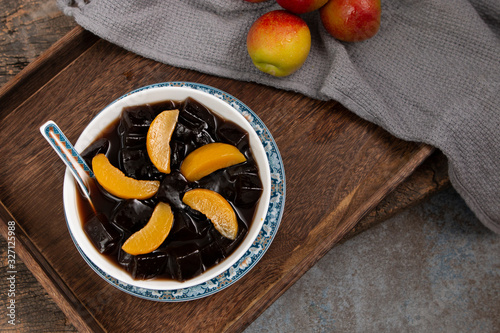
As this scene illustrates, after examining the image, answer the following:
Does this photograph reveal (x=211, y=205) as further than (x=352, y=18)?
No

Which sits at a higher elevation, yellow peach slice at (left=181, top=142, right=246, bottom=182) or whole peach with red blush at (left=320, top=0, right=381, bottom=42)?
whole peach with red blush at (left=320, top=0, right=381, bottom=42)

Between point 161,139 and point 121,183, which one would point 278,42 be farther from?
point 121,183

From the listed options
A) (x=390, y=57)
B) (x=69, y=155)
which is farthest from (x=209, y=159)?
(x=390, y=57)

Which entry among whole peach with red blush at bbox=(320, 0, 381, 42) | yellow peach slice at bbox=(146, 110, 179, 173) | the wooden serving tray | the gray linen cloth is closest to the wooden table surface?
the gray linen cloth

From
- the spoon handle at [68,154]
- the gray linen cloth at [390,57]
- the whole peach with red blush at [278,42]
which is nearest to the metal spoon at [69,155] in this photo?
the spoon handle at [68,154]

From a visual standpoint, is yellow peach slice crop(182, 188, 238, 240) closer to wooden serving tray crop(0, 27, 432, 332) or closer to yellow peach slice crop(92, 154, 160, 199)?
yellow peach slice crop(92, 154, 160, 199)

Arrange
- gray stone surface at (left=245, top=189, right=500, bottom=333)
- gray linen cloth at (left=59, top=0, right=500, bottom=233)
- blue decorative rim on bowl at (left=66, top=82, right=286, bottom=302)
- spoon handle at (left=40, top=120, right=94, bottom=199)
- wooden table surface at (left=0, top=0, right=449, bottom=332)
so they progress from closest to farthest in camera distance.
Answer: spoon handle at (left=40, top=120, right=94, bottom=199), blue decorative rim on bowl at (left=66, top=82, right=286, bottom=302), gray linen cloth at (left=59, top=0, right=500, bottom=233), wooden table surface at (left=0, top=0, right=449, bottom=332), gray stone surface at (left=245, top=189, right=500, bottom=333)

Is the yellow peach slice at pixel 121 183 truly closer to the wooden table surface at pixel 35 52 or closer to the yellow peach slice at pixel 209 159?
the yellow peach slice at pixel 209 159
